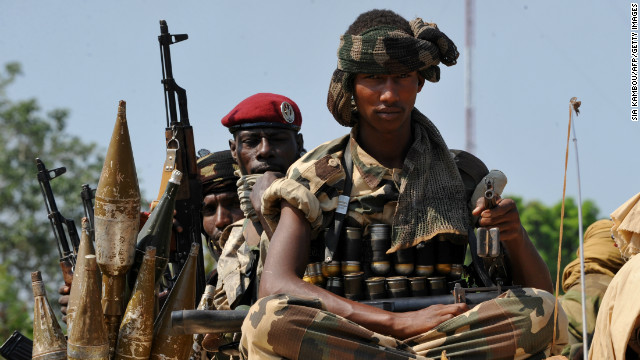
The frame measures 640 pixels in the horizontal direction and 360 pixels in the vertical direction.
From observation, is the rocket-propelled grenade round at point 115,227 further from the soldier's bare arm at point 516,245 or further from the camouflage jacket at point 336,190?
the soldier's bare arm at point 516,245

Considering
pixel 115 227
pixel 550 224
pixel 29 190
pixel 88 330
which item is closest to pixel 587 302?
pixel 115 227

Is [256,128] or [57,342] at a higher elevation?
[256,128]

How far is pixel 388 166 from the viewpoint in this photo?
208 inches

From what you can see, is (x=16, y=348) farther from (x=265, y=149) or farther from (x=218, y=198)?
(x=265, y=149)

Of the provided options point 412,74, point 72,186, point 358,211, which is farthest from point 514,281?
point 72,186

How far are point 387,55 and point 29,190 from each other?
632 inches

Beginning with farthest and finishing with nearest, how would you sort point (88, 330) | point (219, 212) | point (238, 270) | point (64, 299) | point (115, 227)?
point (219, 212), point (64, 299), point (238, 270), point (115, 227), point (88, 330)

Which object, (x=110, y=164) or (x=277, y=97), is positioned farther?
(x=277, y=97)

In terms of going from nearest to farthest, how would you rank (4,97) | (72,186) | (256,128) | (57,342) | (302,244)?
(302,244) → (57,342) → (256,128) → (72,186) → (4,97)

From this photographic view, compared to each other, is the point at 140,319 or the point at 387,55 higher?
the point at 387,55

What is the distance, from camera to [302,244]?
15.8 feet

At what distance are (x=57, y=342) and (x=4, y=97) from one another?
1784cm

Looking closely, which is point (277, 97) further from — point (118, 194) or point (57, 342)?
point (57, 342)

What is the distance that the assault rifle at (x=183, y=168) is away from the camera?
23.1 feet
